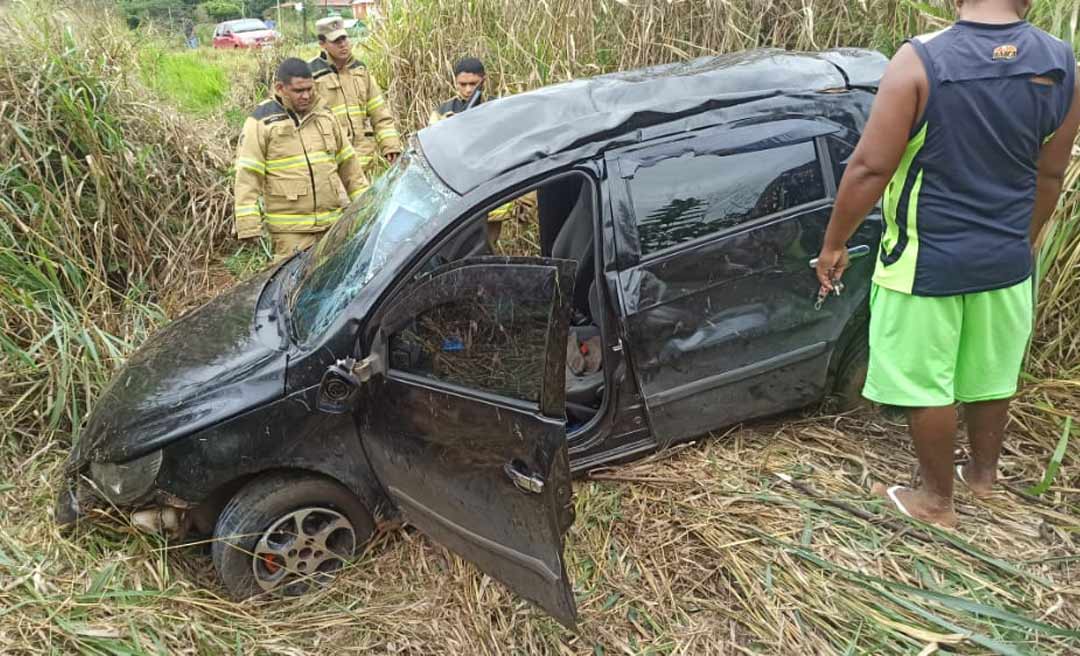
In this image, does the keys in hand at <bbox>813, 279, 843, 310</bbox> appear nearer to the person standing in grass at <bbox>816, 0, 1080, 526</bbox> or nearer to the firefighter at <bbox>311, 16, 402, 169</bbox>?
the person standing in grass at <bbox>816, 0, 1080, 526</bbox>

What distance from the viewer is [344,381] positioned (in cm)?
253

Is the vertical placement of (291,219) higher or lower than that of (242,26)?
higher

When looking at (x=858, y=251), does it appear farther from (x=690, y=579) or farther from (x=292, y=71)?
(x=292, y=71)

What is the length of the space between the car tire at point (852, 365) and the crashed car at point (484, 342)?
1 centimetres

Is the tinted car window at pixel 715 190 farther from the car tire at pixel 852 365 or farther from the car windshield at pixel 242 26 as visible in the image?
the car windshield at pixel 242 26

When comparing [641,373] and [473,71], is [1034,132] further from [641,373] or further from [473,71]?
[473,71]

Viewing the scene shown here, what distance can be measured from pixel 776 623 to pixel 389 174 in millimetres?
2338

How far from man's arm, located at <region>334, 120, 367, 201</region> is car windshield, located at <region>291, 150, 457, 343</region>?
1484mm

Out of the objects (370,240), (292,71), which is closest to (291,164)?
(292,71)

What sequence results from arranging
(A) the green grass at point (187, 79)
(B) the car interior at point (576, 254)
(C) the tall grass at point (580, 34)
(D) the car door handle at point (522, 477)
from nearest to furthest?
(D) the car door handle at point (522, 477) → (B) the car interior at point (576, 254) → (C) the tall grass at point (580, 34) → (A) the green grass at point (187, 79)

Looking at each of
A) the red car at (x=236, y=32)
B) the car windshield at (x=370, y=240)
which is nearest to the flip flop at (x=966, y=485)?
the car windshield at (x=370, y=240)

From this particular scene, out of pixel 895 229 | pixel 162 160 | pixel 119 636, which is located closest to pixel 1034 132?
pixel 895 229

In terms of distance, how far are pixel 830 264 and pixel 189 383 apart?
2.36 metres

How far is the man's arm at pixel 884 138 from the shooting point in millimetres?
2094
